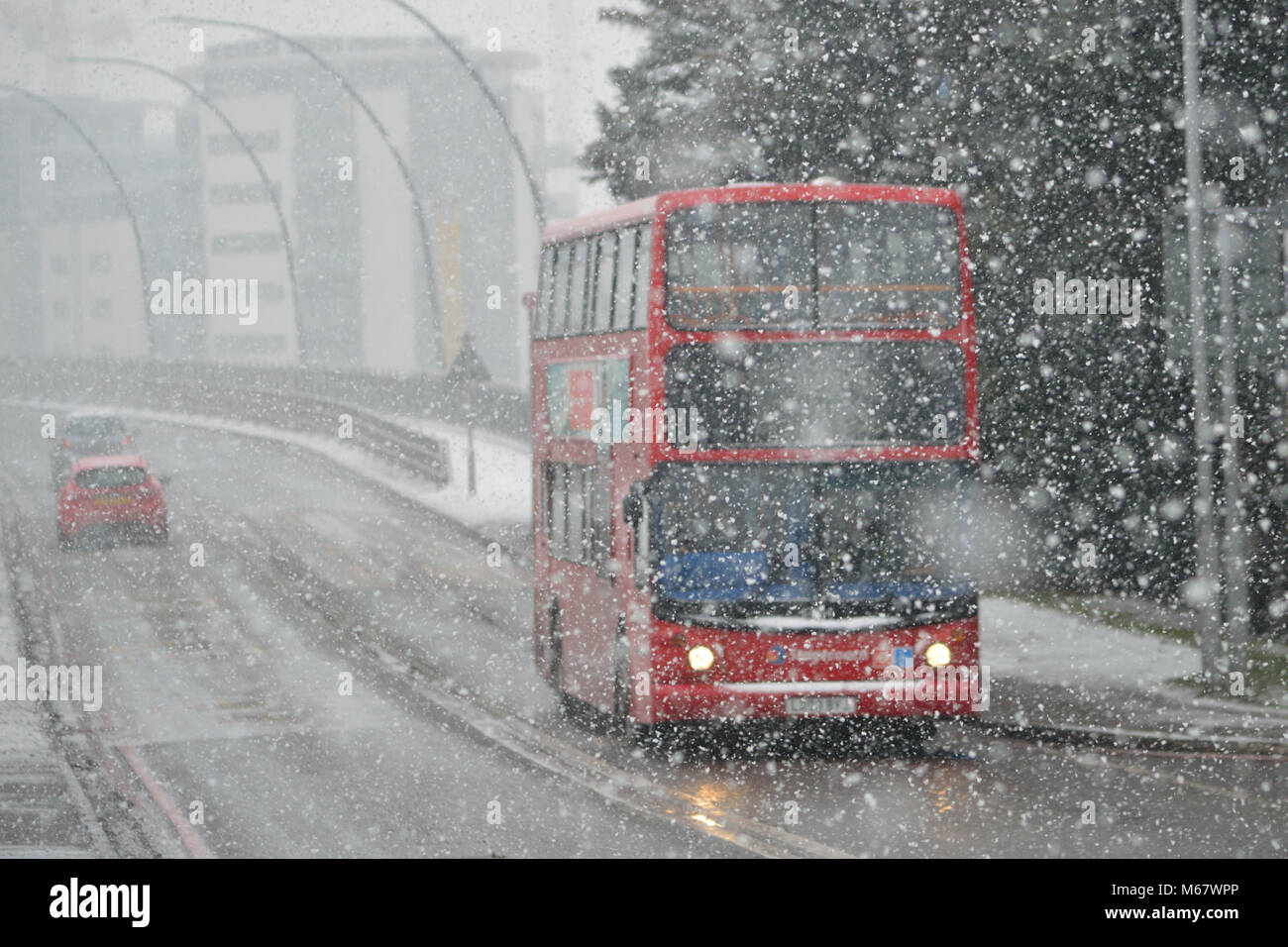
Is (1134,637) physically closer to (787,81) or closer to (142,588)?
(787,81)

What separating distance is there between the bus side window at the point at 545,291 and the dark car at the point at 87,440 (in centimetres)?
2460

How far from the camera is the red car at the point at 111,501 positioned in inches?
1211

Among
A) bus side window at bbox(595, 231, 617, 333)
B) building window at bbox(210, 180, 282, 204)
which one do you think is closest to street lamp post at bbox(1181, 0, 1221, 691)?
bus side window at bbox(595, 231, 617, 333)

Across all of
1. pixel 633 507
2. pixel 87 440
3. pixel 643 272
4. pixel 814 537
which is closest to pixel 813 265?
pixel 643 272

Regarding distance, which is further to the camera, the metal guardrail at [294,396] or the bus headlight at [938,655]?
the metal guardrail at [294,396]

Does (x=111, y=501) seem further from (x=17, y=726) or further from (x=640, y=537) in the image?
(x=640, y=537)

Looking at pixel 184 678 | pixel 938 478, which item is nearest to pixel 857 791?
pixel 938 478

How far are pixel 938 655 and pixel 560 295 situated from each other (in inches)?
188

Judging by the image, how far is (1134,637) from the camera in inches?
771

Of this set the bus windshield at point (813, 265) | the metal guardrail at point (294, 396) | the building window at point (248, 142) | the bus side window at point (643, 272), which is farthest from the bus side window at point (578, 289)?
the building window at point (248, 142)

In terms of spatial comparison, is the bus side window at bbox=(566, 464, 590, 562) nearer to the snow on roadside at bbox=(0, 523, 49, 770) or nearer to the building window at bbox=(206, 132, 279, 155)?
the snow on roadside at bbox=(0, 523, 49, 770)

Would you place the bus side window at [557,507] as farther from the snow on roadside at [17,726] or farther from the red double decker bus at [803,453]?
the snow on roadside at [17,726]

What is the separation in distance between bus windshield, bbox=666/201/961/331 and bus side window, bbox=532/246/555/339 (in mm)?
3388

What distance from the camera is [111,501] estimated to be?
101 ft
